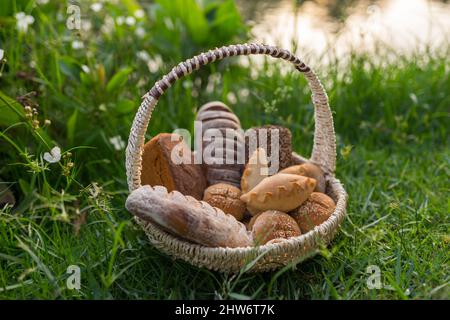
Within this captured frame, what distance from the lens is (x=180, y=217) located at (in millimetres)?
1557

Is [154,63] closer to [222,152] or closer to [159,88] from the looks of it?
[222,152]

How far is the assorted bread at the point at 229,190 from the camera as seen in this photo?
62.0 inches

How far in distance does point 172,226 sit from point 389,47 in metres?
2.13

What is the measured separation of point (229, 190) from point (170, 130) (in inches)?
27.5

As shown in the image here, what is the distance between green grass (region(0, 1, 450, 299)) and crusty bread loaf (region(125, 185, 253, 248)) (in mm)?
101

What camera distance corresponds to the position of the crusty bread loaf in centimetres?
156

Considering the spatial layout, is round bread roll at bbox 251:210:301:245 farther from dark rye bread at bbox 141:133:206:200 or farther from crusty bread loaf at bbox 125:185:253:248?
dark rye bread at bbox 141:133:206:200

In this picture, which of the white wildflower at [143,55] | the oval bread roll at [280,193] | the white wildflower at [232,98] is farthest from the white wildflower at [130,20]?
the oval bread roll at [280,193]

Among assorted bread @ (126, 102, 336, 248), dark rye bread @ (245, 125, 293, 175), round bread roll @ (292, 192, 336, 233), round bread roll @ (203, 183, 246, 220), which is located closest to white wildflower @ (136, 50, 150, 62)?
assorted bread @ (126, 102, 336, 248)

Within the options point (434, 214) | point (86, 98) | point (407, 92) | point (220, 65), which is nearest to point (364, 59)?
point (407, 92)

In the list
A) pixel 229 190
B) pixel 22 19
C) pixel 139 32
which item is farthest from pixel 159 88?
pixel 139 32

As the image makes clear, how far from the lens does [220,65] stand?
3.12 m

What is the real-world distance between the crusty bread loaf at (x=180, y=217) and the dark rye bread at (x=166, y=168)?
223 millimetres

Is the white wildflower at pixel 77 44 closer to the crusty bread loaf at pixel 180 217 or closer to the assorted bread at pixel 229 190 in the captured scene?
the assorted bread at pixel 229 190
